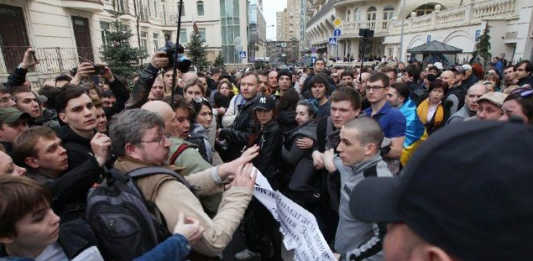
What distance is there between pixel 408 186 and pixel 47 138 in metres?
2.22

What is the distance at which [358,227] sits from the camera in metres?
2.02

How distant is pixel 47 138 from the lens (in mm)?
2004

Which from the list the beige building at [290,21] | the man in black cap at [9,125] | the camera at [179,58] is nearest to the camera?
the man in black cap at [9,125]

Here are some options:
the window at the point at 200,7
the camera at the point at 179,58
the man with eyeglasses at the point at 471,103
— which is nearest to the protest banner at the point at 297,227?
the camera at the point at 179,58

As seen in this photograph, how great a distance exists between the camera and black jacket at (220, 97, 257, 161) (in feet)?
12.4

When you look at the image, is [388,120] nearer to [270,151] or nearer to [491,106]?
[491,106]

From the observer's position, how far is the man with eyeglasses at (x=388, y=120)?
120 inches

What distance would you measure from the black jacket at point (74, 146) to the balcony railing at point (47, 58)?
9.76m

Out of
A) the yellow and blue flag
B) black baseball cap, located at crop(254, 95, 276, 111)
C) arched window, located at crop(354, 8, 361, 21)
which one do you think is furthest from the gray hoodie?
arched window, located at crop(354, 8, 361, 21)

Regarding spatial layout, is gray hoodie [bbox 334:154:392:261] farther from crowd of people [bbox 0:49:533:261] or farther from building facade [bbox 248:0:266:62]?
building facade [bbox 248:0:266:62]

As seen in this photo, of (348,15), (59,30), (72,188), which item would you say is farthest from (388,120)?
(348,15)

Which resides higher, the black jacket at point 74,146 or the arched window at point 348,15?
the arched window at point 348,15

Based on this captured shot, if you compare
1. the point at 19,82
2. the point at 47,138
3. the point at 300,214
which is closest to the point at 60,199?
the point at 47,138

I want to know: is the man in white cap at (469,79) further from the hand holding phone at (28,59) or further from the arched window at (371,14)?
the arched window at (371,14)
